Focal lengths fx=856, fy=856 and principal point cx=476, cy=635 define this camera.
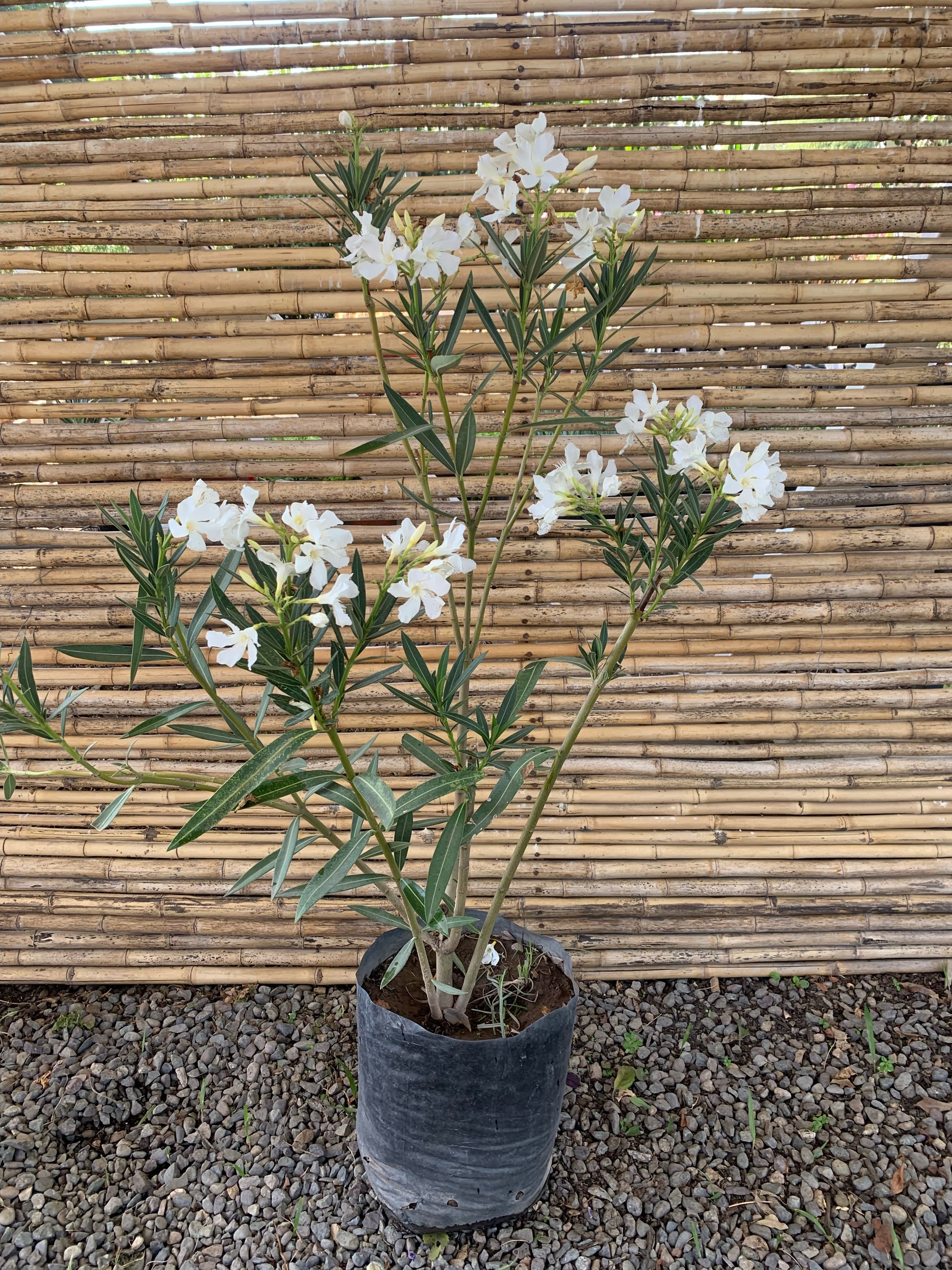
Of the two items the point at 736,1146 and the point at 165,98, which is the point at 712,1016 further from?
the point at 165,98

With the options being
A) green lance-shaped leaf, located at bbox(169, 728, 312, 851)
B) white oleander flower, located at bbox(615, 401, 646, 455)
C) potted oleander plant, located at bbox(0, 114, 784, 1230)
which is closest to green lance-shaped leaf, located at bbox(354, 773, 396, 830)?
potted oleander plant, located at bbox(0, 114, 784, 1230)

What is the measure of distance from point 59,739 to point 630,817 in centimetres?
122

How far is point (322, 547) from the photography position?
851mm

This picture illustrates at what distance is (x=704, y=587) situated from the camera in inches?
69.9

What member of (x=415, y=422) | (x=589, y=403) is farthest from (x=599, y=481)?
(x=589, y=403)

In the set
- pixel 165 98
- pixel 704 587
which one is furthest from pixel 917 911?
pixel 165 98

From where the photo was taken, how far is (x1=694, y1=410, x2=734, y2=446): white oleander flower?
1032 mm

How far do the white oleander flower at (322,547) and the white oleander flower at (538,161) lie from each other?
496 mm

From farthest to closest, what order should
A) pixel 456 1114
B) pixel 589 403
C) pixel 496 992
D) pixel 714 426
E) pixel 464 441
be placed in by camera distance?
pixel 589 403, pixel 496 992, pixel 456 1114, pixel 464 441, pixel 714 426

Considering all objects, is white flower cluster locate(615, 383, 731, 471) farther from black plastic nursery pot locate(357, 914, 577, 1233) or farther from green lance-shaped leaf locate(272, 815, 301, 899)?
black plastic nursery pot locate(357, 914, 577, 1233)

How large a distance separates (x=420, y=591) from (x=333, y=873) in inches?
14.9

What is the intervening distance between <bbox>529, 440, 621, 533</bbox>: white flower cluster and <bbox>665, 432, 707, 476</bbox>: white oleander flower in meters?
0.09

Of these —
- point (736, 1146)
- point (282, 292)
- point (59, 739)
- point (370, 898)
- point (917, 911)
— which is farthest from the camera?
point (917, 911)

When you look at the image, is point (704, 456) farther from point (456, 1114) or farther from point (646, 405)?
point (456, 1114)
